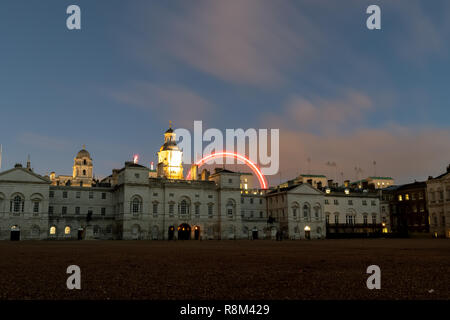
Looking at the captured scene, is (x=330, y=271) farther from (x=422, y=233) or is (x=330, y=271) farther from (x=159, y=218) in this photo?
(x=422, y=233)

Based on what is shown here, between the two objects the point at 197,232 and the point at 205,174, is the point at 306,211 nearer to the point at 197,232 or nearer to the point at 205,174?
the point at 205,174

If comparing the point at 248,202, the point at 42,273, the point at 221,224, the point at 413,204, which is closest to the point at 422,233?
the point at 413,204

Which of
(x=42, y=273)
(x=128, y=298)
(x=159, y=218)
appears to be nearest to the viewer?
(x=128, y=298)

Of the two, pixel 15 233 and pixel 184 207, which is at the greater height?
pixel 184 207

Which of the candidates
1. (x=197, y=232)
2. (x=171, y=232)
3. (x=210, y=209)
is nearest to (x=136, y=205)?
(x=171, y=232)

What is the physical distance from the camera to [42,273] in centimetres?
1318

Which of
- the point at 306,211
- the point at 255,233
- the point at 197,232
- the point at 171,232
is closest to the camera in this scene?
the point at 171,232

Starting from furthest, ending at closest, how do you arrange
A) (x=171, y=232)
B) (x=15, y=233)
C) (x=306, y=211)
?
(x=306, y=211)
(x=171, y=232)
(x=15, y=233)

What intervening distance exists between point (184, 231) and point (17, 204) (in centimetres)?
2746

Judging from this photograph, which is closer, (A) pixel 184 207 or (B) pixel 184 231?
(B) pixel 184 231

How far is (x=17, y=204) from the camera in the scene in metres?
65.6

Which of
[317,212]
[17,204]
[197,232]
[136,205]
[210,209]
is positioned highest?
[17,204]

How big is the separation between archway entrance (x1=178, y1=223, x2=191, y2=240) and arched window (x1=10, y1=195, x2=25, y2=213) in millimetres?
25679

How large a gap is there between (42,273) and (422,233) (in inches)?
3343
